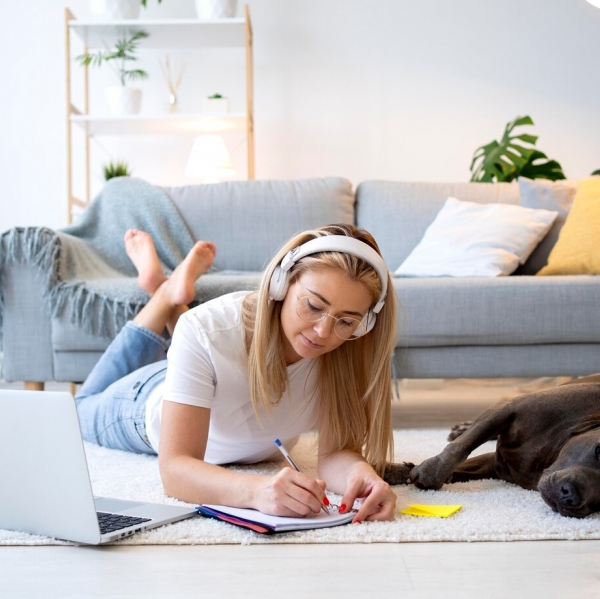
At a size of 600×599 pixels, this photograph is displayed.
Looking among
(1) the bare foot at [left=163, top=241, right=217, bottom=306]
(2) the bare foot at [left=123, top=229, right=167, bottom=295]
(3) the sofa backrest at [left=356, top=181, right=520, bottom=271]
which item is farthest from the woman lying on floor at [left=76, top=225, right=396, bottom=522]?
(3) the sofa backrest at [left=356, top=181, right=520, bottom=271]

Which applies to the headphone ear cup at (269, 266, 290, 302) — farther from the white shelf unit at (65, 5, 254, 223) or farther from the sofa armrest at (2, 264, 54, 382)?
the white shelf unit at (65, 5, 254, 223)

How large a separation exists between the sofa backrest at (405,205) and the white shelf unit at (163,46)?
1.15 meters

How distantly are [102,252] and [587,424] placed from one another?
210 centimetres

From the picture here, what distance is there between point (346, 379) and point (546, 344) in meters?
1.20

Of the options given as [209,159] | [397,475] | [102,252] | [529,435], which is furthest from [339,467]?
[209,159]

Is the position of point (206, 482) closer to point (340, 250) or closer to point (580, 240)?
point (340, 250)

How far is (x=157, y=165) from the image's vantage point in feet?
15.8

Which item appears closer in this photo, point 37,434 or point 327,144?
point 37,434

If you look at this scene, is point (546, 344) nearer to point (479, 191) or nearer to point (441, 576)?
point (479, 191)

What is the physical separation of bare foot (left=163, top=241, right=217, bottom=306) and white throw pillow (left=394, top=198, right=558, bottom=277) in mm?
850

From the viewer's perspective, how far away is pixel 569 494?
53.1 inches

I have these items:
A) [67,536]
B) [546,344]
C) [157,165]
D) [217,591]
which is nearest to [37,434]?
[67,536]

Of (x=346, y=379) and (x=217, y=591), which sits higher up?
(x=346, y=379)

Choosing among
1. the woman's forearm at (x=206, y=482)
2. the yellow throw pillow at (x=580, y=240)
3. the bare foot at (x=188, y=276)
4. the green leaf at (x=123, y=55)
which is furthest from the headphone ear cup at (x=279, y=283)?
the green leaf at (x=123, y=55)
